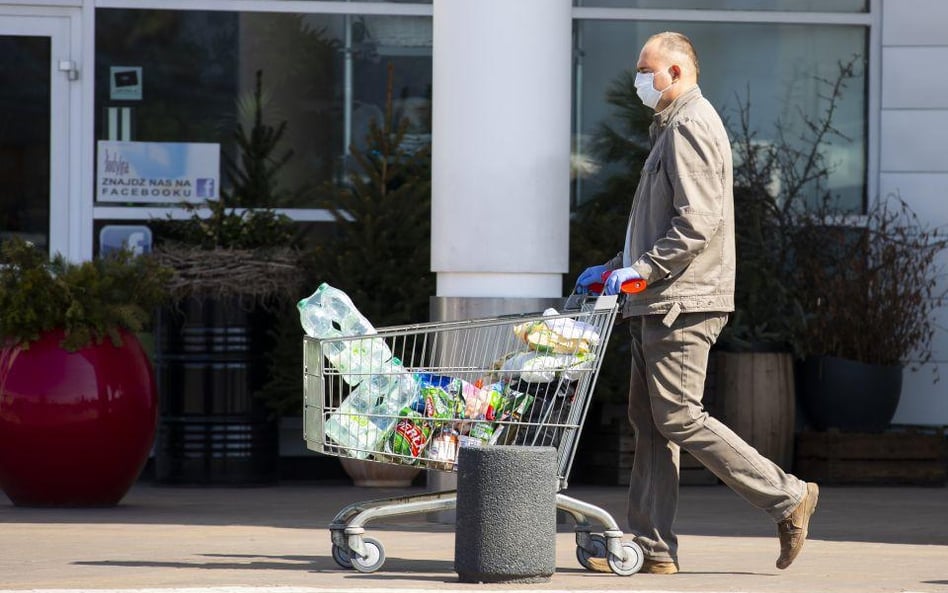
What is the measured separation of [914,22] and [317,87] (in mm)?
4145

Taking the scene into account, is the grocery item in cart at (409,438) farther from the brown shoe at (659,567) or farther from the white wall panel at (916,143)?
the white wall panel at (916,143)

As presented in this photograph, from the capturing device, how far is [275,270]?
34.2 ft

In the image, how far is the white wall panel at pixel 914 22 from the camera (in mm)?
11867

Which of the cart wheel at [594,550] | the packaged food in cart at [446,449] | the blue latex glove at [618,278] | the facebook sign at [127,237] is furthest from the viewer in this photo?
Result: the facebook sign at [127,237]

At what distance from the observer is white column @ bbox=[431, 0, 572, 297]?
8.17 meters

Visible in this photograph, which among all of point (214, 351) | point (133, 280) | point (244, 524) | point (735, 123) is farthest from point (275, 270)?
point (735, 123)

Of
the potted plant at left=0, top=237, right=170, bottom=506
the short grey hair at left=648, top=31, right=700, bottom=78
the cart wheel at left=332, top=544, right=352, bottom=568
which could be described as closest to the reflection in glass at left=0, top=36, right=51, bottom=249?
the potted plant at left=0, top=237, right=170, bottom=506

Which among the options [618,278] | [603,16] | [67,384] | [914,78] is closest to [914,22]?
[914,78]

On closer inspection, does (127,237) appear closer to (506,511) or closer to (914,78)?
(914,78)

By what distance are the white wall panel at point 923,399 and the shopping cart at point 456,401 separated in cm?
606

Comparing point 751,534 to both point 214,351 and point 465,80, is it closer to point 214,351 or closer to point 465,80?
point 465,80

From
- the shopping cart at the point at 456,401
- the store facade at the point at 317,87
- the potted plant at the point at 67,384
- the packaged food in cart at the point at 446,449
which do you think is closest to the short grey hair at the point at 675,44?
the shopping cart at the point at 456,401

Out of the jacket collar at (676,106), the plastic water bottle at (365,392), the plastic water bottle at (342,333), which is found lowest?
the plastic water bottle at (365,392)

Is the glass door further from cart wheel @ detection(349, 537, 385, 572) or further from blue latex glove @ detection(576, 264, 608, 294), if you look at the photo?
blue latex glove @ detection(576, 264, 608, 294)
